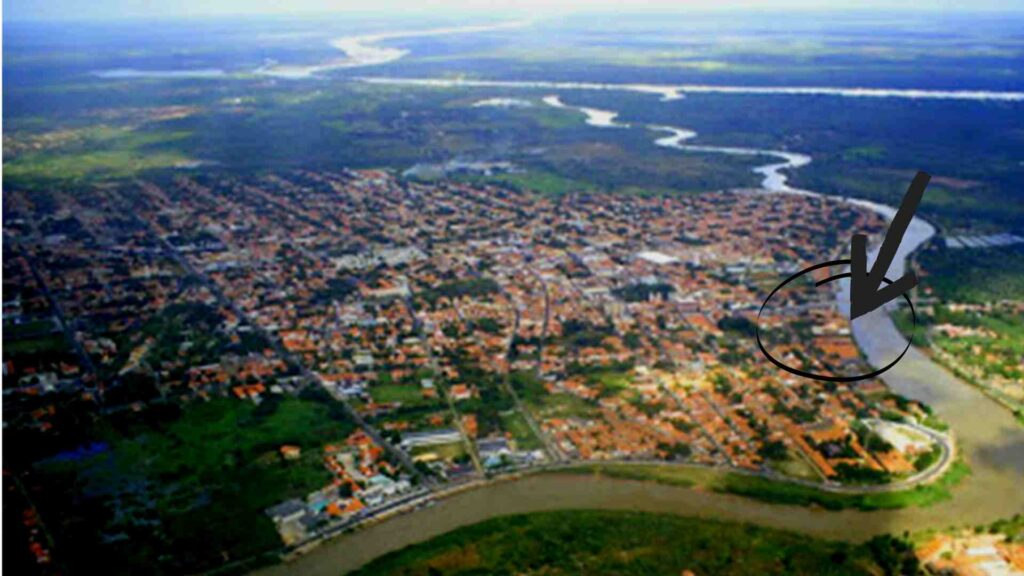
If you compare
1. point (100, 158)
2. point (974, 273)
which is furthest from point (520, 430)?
point (100, 158)

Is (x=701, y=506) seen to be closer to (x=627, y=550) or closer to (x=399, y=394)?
(x=627, y=550)

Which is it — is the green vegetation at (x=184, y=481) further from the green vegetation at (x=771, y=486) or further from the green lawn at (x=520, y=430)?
the green vegetation at (x=771, y=486)

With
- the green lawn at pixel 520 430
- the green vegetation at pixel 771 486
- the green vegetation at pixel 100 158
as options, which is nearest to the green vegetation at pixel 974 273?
Result: the green vegetation at pixel 771 486

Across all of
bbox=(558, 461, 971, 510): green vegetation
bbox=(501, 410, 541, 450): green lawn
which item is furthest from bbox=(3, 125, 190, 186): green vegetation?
bbox=(558, 461, 971, 510): green vegetation

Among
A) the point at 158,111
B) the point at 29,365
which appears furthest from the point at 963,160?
the point at 158,111

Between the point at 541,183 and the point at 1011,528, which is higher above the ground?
the point at 1011,528
